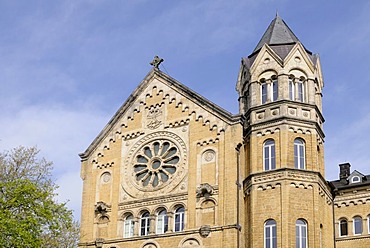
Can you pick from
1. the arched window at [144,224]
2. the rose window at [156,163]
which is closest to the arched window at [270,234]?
the rose window at [156,163]

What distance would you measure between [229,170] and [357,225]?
10.7m

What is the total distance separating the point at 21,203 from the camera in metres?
33.7

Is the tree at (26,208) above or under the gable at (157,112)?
under

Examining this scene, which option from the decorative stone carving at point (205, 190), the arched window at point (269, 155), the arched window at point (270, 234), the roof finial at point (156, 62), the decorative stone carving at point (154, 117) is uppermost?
the roof finial at point (156, 62)

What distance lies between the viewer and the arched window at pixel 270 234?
1428 inches

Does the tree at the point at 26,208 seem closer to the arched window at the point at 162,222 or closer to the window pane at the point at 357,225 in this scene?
the arched window at the point at 162,222

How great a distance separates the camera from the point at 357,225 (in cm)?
4347

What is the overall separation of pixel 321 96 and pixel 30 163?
1874cm

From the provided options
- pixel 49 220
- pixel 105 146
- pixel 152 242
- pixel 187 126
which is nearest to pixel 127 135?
pixel 105 146

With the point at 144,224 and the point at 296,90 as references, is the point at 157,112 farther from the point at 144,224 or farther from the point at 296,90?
the point at 296,90

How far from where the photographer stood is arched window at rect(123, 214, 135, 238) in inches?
1639

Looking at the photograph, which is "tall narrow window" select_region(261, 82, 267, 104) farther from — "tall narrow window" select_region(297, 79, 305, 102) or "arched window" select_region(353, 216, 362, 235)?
"arched window" select_region(353, 216, 362, 235)

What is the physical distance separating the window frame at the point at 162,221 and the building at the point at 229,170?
0.06m

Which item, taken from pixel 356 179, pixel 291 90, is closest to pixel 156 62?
pixel 291 90
